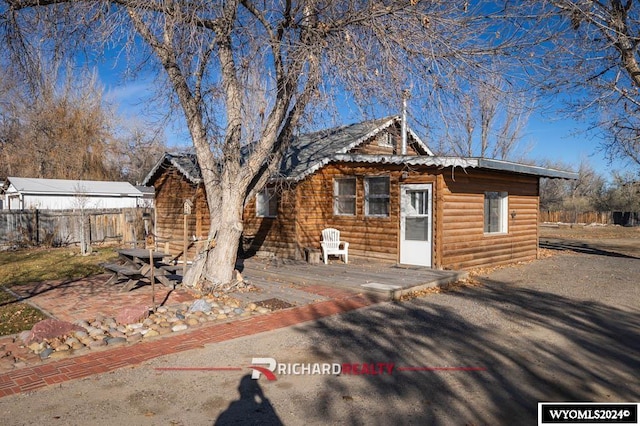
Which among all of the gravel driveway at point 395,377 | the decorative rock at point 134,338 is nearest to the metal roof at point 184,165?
the decorative rock at point 134,338

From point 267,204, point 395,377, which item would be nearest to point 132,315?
point 395,377

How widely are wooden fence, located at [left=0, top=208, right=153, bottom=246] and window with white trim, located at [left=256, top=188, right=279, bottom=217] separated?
6.18 metres

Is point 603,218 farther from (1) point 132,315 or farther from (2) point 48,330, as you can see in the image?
(2) point 48,330

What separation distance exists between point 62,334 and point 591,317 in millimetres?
7663

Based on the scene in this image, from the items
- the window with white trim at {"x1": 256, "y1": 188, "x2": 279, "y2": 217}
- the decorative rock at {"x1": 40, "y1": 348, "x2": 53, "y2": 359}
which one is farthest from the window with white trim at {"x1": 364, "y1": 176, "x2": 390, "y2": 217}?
the decorative rock at {"x1": 40, "y1": 348, "x2": 53, "y2": 359}

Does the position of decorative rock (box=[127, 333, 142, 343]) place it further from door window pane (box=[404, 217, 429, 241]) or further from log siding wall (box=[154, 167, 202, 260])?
log siding wall (box=[154, 167, 202, 260])

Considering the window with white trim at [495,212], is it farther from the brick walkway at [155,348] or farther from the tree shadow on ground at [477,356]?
the brick walkway at [155,348]

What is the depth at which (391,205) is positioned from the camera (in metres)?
11.9

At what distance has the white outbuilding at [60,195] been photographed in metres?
23.3

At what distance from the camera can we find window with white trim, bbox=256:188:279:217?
46.5 ft

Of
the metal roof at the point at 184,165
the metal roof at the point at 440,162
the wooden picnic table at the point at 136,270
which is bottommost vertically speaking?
the wooden picnic table at the point at 136,270

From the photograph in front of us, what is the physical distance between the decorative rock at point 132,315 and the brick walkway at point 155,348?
0.78 meters

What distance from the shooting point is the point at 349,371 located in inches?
184

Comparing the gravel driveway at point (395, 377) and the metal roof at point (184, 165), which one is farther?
the metal roof at point (184, 165)
